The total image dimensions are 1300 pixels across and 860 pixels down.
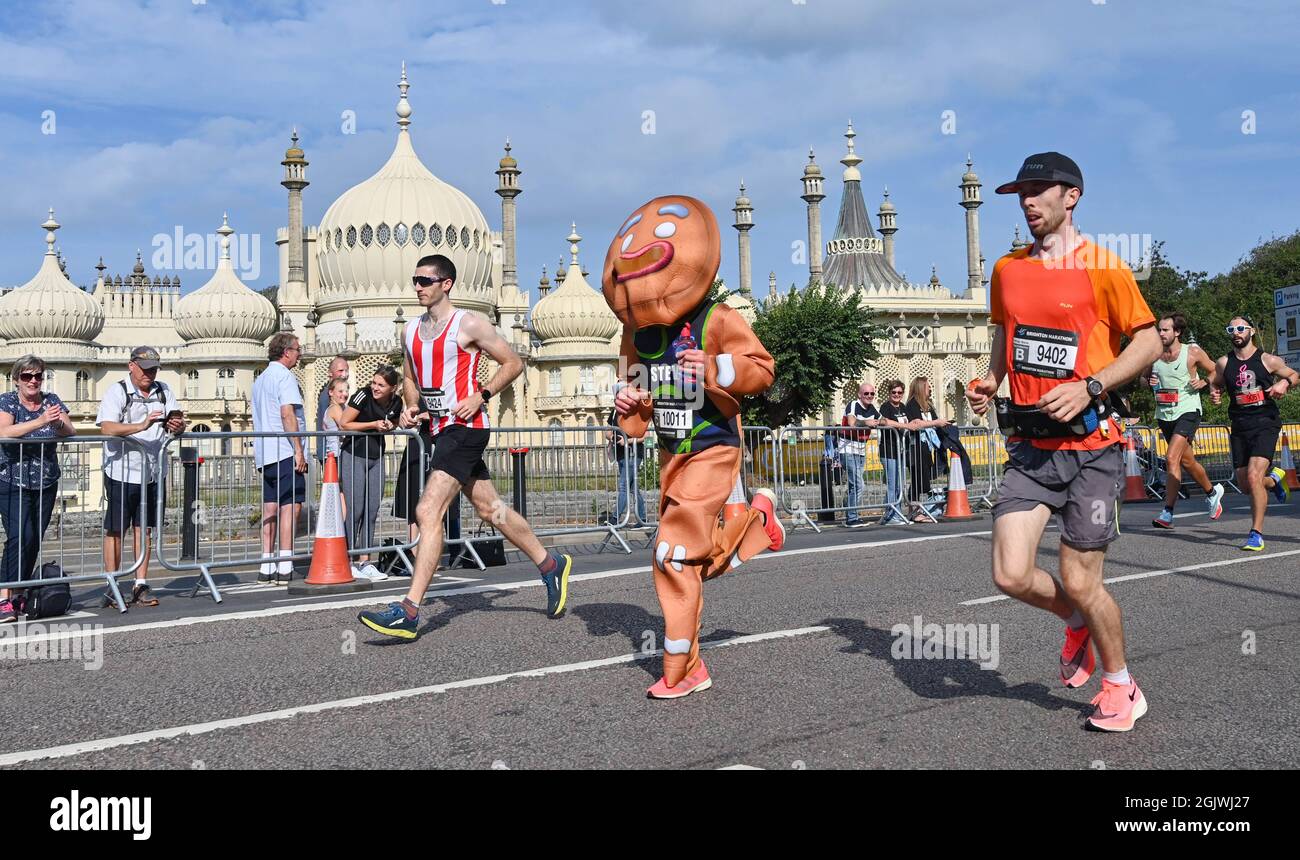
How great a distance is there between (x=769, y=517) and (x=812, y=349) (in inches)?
1493

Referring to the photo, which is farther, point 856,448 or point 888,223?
point 888,223

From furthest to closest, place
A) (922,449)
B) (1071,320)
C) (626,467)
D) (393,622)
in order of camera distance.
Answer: (922,449) → (626,467) → (393,622) → (1071,320)

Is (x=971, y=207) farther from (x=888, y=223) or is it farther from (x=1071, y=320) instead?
(x=1071, y=320)

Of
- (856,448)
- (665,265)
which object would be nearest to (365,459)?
(665,265)

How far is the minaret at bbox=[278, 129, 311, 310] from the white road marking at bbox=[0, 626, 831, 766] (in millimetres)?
54349

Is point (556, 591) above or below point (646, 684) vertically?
above

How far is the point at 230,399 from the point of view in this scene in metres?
56.5

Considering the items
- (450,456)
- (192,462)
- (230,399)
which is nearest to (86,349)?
(230,399)

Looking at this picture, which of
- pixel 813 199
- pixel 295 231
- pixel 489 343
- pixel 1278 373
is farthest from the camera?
pixel 813 199

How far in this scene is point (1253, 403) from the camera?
10906 mm

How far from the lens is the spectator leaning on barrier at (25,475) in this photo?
8570 mm

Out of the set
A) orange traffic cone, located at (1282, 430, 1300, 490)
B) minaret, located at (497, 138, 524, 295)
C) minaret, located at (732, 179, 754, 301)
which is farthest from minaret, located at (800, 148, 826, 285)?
orange traffic cone, located at (1282, 430, 1300, 490)

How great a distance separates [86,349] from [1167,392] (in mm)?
54682
